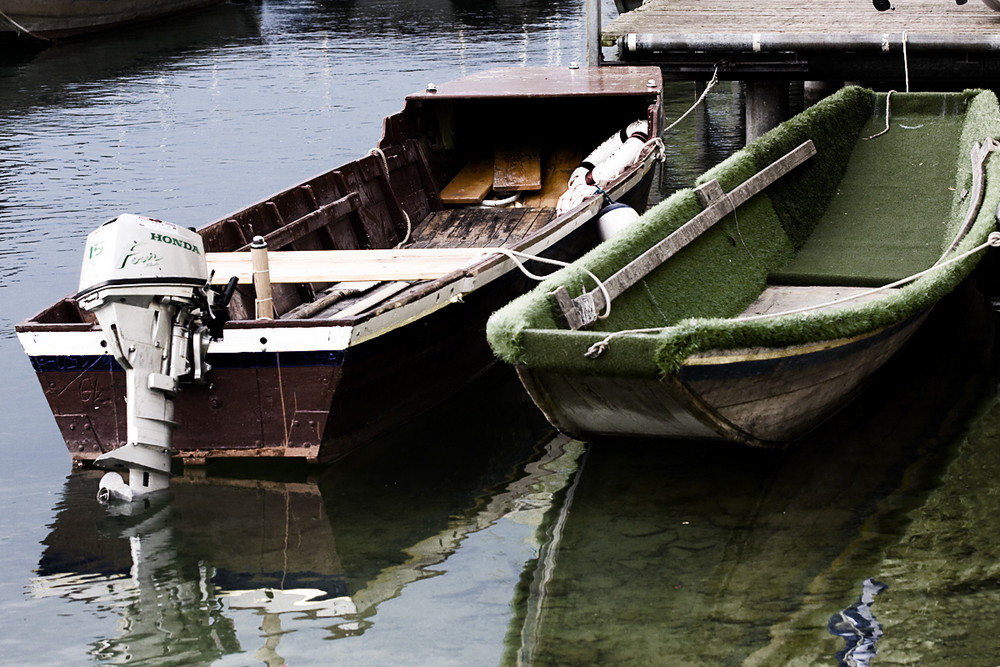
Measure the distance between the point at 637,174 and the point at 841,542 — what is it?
4.07 m

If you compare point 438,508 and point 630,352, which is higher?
point 630,352

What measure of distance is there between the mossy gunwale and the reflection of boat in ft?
3.51

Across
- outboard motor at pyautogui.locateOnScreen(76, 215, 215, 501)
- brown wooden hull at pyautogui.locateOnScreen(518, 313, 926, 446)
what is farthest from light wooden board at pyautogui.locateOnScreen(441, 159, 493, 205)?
brown wooden hull at pyautogui.locateOnScreen(518, 313, 926, 446)

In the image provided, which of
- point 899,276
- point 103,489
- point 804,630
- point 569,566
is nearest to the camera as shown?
point 804,630

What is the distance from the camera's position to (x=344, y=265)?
6.60m

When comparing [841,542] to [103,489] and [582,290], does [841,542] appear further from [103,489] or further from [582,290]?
[103,489]

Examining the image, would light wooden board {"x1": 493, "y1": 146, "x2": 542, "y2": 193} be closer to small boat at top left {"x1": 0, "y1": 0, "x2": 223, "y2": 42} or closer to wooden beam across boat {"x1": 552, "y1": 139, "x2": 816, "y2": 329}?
wooden beam across boat {"x1": 552, "y1": 139, "x2": 816, "y2": 329}

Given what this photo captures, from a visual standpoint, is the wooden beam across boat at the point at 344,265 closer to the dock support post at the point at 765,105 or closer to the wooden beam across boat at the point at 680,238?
the wooden beam across boat at the point at 680,238

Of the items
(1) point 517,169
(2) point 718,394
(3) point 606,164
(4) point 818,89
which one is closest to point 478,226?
(3) point 606,164

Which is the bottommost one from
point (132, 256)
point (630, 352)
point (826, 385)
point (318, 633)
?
point (318, 633)

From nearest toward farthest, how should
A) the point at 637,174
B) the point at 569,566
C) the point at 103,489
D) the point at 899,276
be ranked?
1. the point at 569,566
2. the point at 103,489
3. the point at 899,276
4. the point at 637,174

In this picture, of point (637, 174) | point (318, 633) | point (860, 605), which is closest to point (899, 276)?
point (637, 174)

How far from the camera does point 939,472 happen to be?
6055mm

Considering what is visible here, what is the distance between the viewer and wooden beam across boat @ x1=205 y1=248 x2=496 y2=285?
21.2ft
